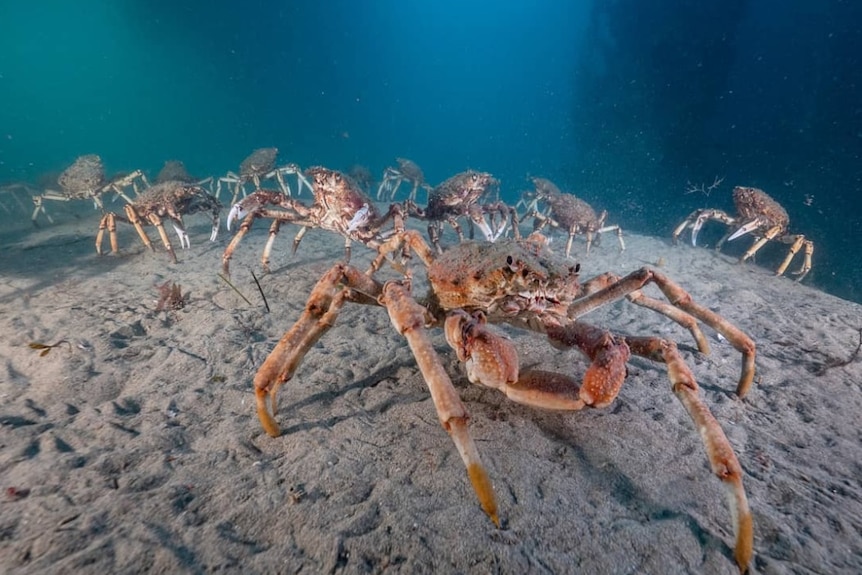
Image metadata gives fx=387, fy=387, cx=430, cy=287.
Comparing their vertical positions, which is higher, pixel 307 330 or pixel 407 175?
pixel 407 175

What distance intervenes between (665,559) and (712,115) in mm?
21994

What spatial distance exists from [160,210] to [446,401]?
9502 mm

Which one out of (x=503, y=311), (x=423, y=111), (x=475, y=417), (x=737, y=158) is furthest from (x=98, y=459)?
(x=423, y=111)

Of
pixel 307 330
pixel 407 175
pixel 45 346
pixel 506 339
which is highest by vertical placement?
pixel 407 175

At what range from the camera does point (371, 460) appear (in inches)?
117

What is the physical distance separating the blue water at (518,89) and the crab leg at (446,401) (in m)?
14.0

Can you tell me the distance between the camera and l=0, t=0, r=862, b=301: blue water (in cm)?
1461

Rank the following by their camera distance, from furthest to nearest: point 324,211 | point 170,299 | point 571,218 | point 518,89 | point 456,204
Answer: point 518,89 < point 571,218 < point 456,204 < point 324,211 < point 170,299

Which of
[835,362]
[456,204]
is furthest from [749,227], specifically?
[456,204]

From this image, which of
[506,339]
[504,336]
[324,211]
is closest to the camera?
[506,339]

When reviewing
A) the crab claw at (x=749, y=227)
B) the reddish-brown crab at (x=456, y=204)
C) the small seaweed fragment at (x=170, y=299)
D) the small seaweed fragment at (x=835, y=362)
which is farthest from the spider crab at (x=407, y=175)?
the small seaweed fragment at (x=835, y=362)

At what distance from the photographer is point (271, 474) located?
2764 mm

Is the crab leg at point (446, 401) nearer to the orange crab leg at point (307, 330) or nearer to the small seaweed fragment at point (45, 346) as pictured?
the orange crab leg at point (307, 330)

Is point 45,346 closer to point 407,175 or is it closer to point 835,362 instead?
point 835,362
